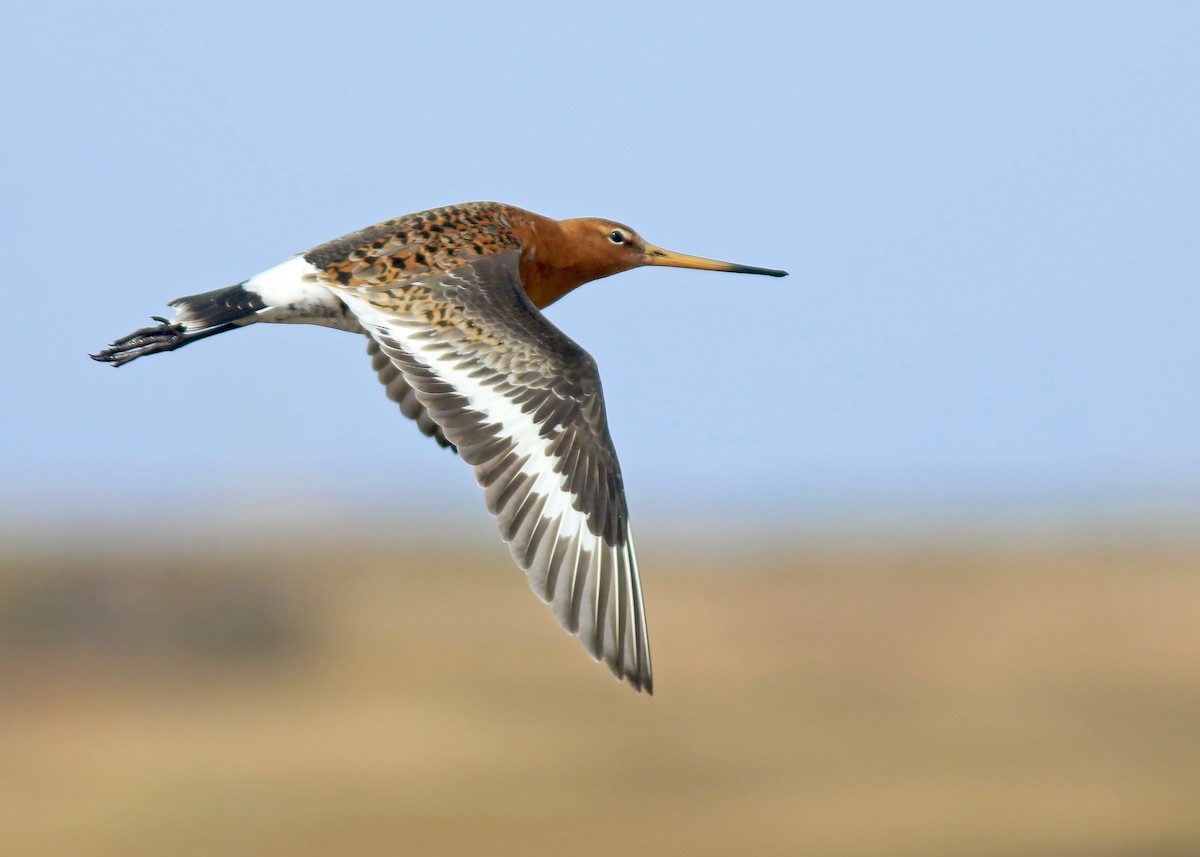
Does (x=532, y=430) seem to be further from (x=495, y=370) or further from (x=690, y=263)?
(x=690, y=263)

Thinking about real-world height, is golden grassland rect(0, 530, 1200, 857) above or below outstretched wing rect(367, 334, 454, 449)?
below

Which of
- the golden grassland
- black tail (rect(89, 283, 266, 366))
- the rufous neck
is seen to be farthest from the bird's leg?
the golden grassland

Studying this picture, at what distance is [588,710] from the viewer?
30.7 metres

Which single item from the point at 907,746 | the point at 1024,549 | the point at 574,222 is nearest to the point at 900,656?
the point at 907,746

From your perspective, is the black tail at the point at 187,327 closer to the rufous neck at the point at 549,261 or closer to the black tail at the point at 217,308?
the black tail at the point at 217,308

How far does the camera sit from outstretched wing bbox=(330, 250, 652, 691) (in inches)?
331

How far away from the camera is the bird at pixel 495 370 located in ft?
27.7

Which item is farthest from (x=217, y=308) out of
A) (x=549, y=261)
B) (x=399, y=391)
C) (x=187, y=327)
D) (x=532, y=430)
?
(x=549, y=261)

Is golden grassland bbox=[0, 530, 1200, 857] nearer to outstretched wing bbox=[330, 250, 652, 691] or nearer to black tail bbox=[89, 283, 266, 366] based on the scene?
black tail bbox=[89, 283, 266, 366]

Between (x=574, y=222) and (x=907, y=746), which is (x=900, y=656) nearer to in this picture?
(x=907, y=746)

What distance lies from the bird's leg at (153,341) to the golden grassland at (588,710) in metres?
15.3

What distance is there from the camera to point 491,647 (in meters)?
33.8

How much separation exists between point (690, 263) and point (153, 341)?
3.61 m

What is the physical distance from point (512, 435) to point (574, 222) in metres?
2.52
